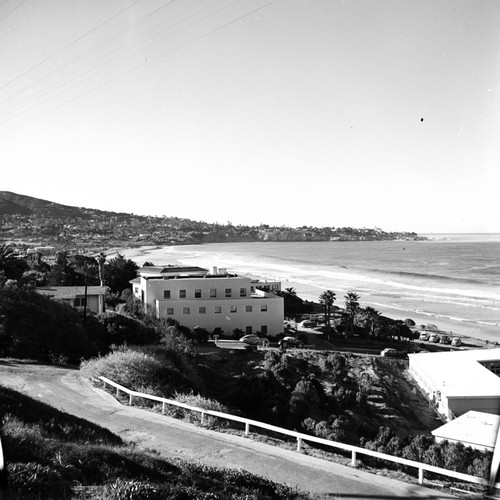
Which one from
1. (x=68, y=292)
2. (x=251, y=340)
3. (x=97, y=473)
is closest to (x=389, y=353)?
(x=251, y=340)

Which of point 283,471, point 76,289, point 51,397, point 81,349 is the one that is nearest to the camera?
point 283,471

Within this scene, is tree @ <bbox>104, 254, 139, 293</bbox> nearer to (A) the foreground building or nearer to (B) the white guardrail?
(A) the foreground building

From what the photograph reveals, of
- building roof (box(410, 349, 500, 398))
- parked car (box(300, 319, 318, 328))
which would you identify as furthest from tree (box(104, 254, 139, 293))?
building roof (box(410, 349, 500, 398))

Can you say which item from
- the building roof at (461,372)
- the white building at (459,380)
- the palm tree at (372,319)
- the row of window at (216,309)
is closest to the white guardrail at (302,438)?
the white building at (459,380)

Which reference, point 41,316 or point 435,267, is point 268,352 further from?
point 435,267

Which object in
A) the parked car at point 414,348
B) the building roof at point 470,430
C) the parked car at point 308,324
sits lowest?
the parked car at point 308,324

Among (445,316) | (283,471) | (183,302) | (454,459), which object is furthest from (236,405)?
(445,316)

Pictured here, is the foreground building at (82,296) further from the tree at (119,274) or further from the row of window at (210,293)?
the tree at (119,274)
